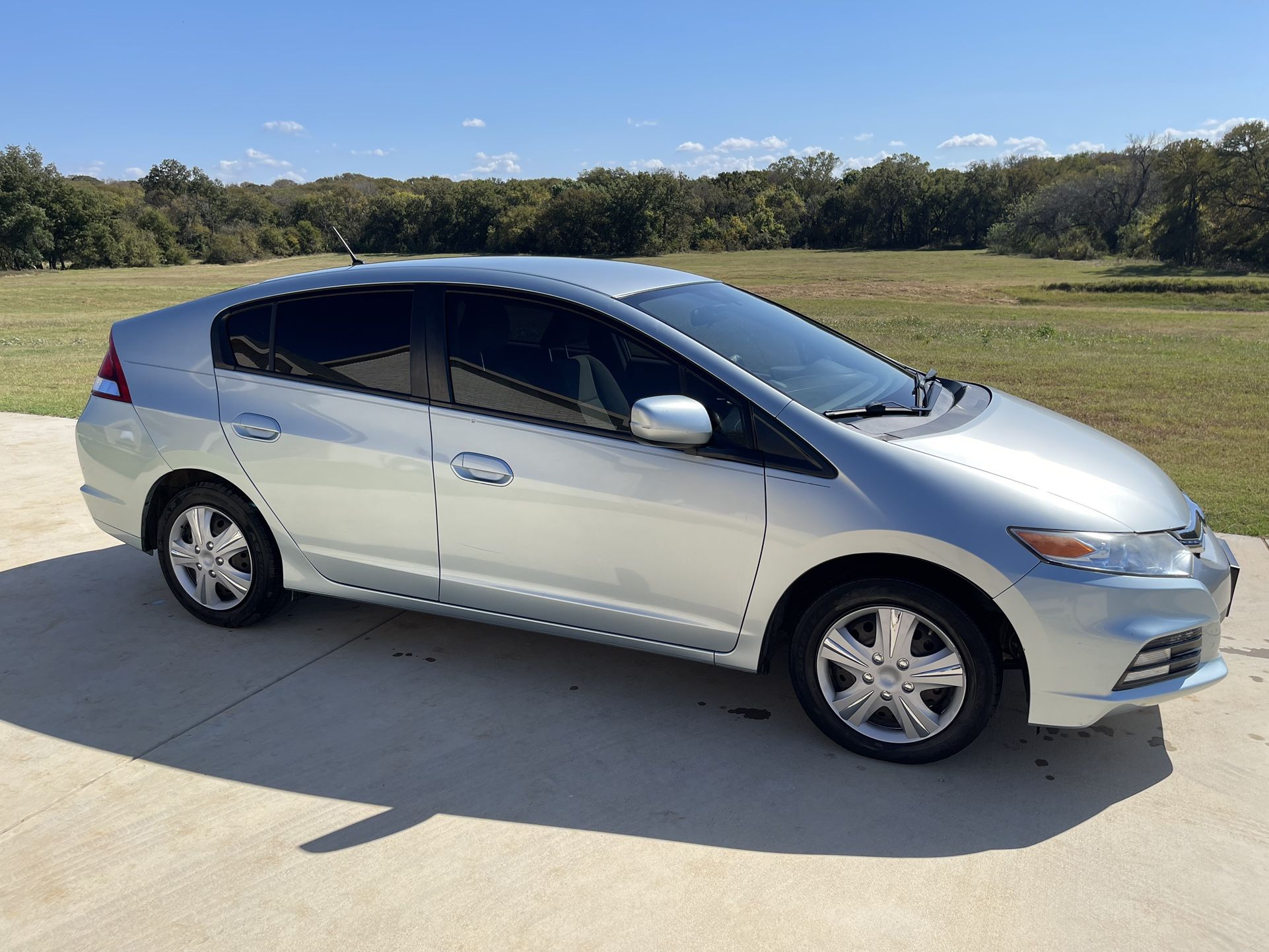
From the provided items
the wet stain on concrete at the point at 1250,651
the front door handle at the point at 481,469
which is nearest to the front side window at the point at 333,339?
the front door handle at the point at 481,469

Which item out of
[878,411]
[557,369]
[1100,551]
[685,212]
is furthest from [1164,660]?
[685,212]

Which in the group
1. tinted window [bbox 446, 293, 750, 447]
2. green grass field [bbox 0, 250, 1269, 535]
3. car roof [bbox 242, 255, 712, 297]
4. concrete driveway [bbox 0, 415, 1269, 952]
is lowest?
green grass field [bbox 0, 250, 1269, 535]

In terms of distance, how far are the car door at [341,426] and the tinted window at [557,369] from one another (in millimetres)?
223

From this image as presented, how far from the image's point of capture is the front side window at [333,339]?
406 cm

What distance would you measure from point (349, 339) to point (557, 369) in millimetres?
972

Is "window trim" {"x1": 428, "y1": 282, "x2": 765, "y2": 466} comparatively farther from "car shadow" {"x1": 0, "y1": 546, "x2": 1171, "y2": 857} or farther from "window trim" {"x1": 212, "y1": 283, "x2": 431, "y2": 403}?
"car shadow" {"x1": 0, "y1": 546, "x2": 1171, "y2": 857}

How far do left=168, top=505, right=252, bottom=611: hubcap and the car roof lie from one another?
1.07 metres

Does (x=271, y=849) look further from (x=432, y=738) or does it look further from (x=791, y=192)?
(x=791, y=192)

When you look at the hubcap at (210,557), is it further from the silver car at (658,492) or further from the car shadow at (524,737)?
the car shadow at (524,737)

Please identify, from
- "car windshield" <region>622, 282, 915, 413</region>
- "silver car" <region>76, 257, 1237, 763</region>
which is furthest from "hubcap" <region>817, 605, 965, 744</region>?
"car windshield" <region>622, 282, 915, 413</region>

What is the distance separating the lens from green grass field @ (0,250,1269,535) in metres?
9.07

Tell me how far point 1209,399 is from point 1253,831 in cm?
937

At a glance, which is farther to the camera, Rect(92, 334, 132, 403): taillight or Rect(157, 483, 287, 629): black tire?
Rect(92, 334, 132, 403): taillight

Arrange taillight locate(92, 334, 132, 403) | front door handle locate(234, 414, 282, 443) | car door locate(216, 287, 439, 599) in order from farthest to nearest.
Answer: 1. taillight locate(92, 334, 132, 403)
2. front door handle locate(234, 414, 282, 443)
3. car door locate(216, 287, 439, 599)
